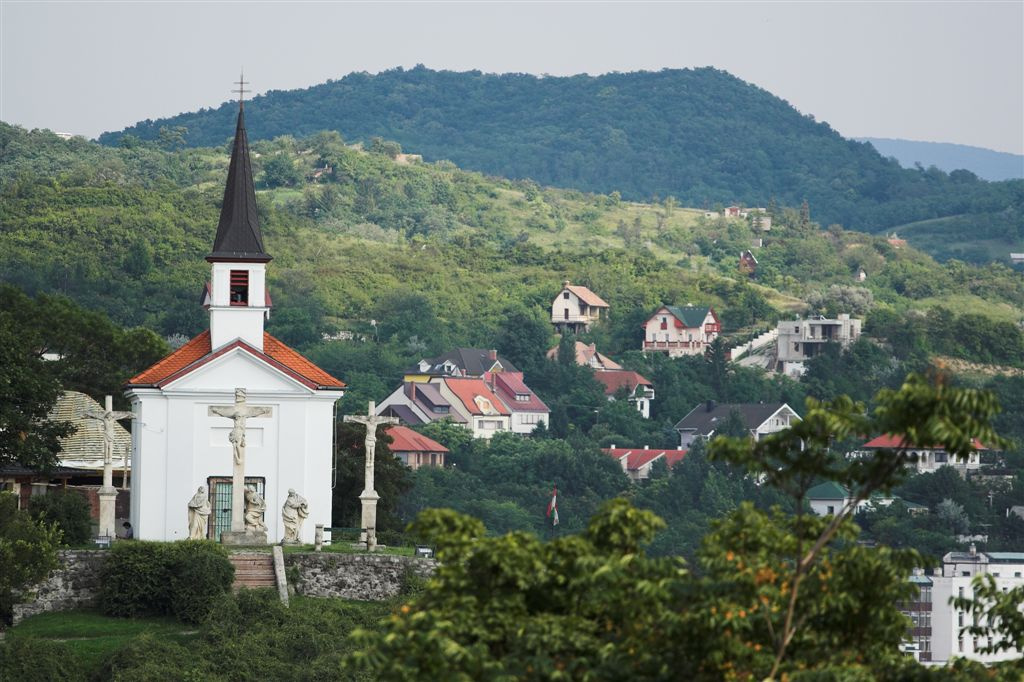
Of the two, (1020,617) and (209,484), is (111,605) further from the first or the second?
(1020,617)

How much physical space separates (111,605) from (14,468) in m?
8.46

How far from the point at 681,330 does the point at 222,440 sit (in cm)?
10099

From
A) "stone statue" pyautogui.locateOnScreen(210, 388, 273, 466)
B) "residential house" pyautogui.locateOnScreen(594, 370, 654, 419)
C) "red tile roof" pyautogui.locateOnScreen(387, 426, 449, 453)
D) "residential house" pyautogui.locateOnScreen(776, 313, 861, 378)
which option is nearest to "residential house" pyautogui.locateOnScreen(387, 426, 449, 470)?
"red tile roof" pyautogui.locateOnScreen(387, 426, 449, 453)

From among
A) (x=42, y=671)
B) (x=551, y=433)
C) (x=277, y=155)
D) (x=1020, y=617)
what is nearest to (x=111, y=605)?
(x=42, y=671)

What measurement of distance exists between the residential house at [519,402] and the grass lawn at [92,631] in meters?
84.0

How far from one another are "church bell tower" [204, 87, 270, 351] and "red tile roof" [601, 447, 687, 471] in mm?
67091

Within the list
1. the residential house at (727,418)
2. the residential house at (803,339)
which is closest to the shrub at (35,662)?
the residential house at (727,418)

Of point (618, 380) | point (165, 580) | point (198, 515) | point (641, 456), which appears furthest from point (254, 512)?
point (618, 380)

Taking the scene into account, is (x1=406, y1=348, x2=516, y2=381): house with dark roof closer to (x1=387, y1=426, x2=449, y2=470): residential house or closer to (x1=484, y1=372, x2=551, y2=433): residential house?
(x1=484, y1=372, x2=551, y2=433): residential house

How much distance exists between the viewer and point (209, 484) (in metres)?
46.0

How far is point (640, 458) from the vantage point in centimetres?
11738

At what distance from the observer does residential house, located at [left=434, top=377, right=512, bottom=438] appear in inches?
4936

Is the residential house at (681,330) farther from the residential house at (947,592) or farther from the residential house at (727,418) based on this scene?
the residential house at (947,592)

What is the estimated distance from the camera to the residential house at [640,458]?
114688mm
